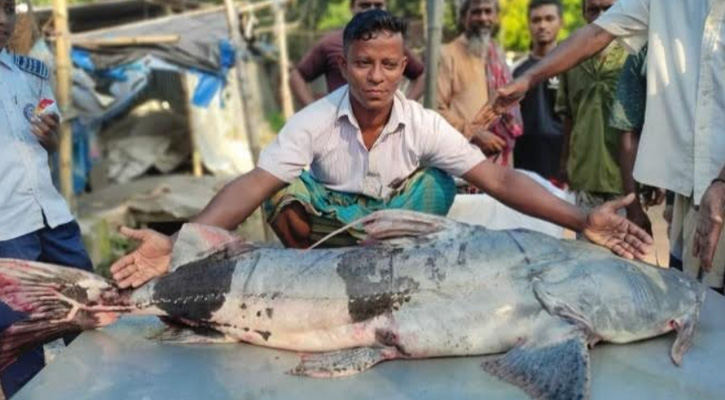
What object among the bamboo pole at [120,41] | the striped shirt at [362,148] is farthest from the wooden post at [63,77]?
the striped shirt at [362,148]

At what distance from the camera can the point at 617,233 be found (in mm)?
2770

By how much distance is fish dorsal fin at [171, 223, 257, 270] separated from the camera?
2660 mm

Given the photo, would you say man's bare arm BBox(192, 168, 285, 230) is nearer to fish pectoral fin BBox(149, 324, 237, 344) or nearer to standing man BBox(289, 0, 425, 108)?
fish pectoral fin BBox(149, 324, 237, 344)

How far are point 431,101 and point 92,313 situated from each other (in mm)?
2593

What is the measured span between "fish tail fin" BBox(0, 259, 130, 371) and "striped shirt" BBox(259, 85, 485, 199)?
800mm

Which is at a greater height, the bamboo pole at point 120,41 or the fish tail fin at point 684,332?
the bamboo pole at point 120,41

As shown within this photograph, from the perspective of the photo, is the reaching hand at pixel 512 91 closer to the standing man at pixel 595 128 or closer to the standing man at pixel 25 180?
the standing man at pixel 595 128

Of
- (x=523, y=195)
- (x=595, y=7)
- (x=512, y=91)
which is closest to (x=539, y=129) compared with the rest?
(x=595, y=7)

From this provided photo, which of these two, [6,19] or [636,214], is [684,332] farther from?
[6,19]

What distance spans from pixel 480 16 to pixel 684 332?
3149mm

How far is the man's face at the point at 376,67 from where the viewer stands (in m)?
3.07

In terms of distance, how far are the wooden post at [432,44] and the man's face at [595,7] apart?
83 cm

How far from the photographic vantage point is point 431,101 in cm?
469

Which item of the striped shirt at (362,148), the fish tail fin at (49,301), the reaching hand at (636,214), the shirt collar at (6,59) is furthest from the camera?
the reaching hand at (636,214)
